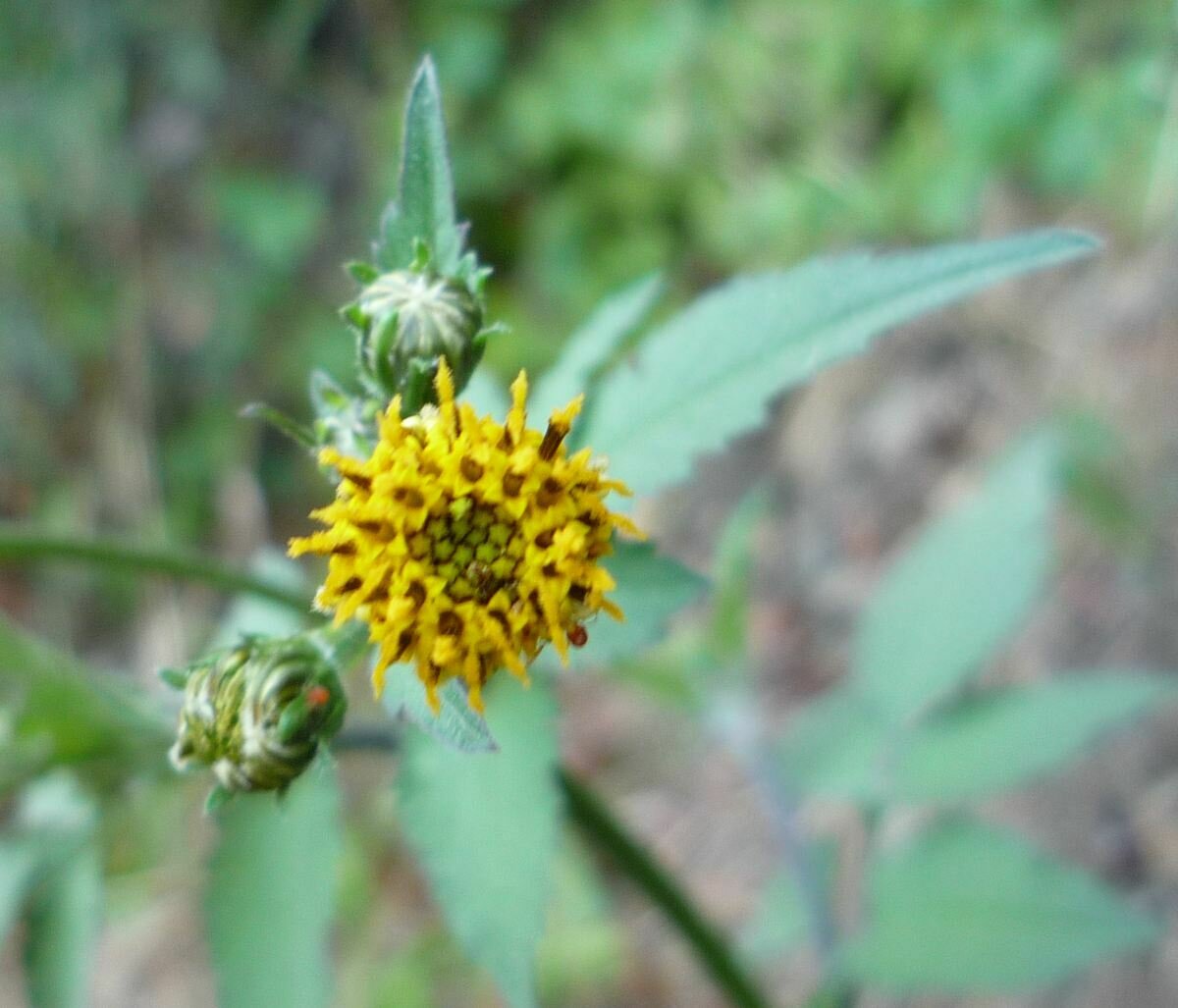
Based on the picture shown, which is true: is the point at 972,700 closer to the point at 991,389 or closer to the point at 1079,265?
the point at 991,389

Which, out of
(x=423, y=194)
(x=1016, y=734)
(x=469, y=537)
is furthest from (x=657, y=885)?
(x=1016, y=734)

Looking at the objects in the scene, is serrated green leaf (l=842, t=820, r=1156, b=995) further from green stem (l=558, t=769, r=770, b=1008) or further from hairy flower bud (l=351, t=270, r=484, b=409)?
hairy flower bud (l=351, t=270, r=484, b=409)

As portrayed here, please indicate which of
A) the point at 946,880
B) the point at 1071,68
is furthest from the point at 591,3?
the point at 946,880

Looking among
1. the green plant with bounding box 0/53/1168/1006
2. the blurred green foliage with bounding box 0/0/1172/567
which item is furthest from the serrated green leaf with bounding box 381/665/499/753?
the blurred green foliage with bounding box 0/0/1172/567

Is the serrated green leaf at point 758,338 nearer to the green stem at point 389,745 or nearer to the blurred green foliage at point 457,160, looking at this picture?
the green stem at point 389,745

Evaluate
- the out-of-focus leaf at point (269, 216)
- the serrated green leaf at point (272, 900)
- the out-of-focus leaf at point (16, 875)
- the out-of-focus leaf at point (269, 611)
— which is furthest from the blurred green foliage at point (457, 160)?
the serrated green leaf at point (272, 900)

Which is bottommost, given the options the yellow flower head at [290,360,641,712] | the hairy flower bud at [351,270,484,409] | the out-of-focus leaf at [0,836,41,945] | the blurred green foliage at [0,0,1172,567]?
the yellow flower head at [290,360,641,712]

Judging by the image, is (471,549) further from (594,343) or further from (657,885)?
(657,885)
